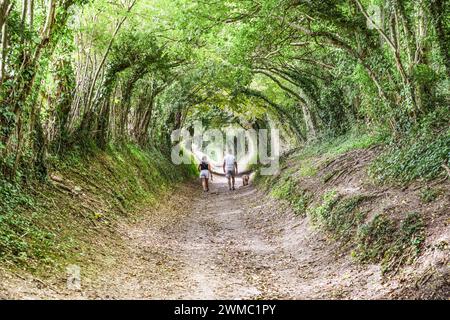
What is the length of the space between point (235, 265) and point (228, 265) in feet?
0.43

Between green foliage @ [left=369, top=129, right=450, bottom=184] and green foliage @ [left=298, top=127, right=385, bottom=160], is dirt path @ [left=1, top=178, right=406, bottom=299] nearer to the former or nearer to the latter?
green foliage @ [left=369, top=129, right=450, bottom=184]

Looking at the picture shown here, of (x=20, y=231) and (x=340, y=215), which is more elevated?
(x=20, y=231)

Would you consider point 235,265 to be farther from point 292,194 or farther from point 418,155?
point 292,194

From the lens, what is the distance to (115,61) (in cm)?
1420

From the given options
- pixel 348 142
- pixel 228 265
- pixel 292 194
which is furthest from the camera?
pixel 348 142

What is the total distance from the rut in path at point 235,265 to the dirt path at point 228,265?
13 mm

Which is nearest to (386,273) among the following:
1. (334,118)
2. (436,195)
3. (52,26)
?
(436,195)

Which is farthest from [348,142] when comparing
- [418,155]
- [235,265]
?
[235,265]

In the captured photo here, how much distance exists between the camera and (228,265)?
807cm

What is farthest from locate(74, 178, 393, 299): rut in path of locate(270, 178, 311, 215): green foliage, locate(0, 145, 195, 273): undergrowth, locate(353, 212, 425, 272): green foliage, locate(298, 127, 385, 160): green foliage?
locate(298, 127, 385, 160): green foliage

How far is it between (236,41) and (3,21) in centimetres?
709

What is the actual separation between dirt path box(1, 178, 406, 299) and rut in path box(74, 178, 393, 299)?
1cm

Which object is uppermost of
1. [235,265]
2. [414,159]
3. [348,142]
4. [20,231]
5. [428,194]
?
[348,142]
